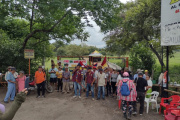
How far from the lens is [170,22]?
572cm

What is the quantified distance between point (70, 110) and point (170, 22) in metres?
5.17

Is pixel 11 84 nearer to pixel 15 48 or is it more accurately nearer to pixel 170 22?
pixel 15 48

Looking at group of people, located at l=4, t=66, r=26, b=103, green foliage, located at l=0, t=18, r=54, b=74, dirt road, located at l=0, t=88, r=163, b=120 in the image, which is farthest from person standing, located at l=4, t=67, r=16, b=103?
green foliage, located at l=0, t=18, r=54, b=74

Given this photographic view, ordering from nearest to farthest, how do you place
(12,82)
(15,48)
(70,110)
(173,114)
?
(173,114) → (70,110) → (12,82) → (15,48)

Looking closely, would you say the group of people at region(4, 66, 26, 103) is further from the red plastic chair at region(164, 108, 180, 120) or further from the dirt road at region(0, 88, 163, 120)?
the red plastic chair at region(164, 108, 180, 120)

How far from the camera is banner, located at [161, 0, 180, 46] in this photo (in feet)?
17.8

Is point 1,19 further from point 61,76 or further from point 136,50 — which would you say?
point 136,50

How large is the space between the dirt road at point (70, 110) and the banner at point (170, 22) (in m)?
2.91

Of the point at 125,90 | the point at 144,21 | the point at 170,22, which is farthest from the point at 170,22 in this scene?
the point at 144,21

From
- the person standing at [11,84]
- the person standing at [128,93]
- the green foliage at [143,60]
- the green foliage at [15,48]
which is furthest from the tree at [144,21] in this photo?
the person standing at [11,84]

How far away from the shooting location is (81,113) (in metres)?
6.37

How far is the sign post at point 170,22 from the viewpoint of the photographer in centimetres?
543

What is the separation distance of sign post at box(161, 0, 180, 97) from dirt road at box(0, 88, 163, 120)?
291 centimetres

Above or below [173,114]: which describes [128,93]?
above
